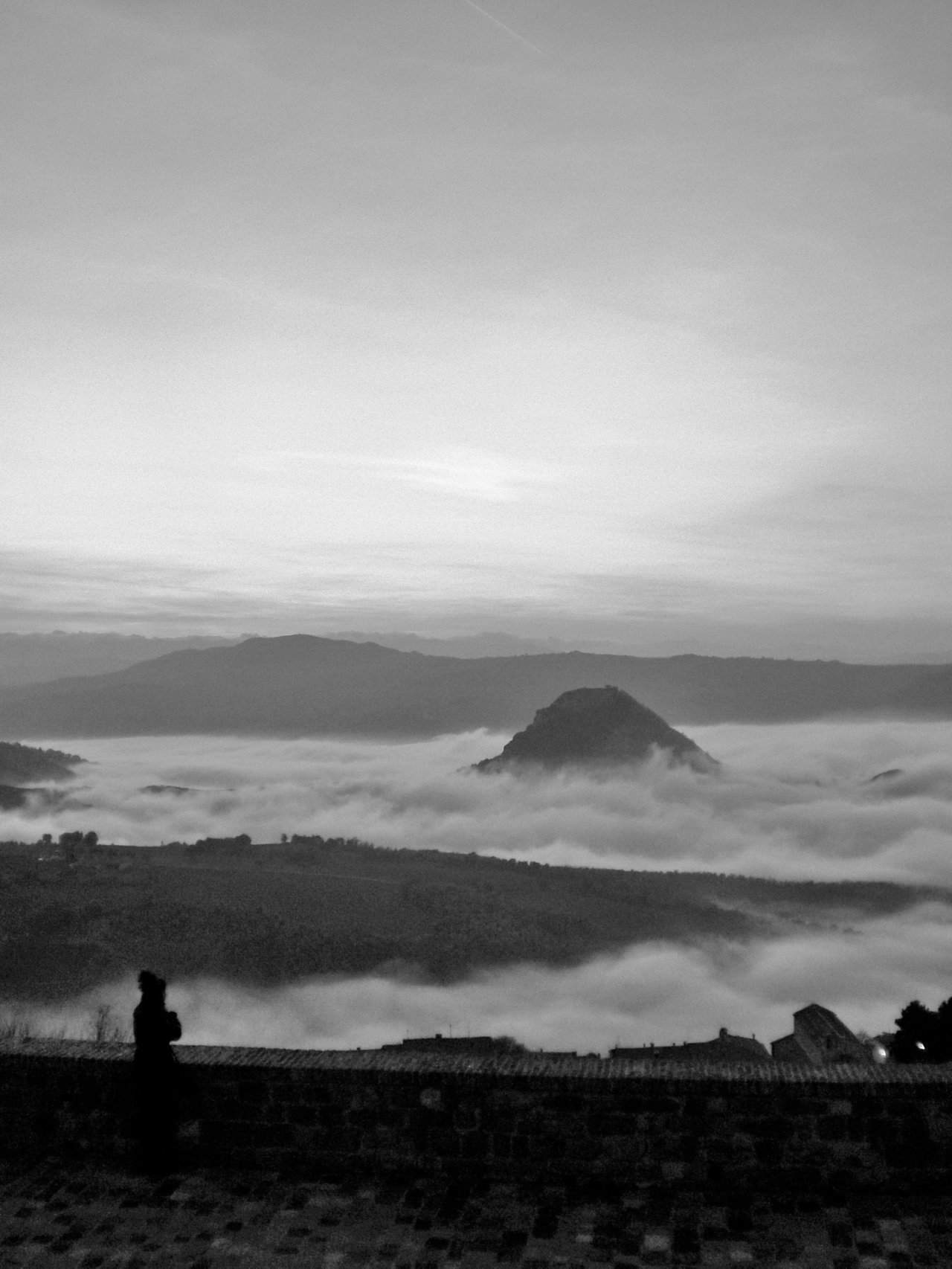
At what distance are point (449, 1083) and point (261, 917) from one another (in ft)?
323

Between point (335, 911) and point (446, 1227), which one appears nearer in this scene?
point (446, 1227)

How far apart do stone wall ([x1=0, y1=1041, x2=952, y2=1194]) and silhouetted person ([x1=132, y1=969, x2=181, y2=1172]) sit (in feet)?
0.48

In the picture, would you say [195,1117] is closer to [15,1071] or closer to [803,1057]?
[15,1071]

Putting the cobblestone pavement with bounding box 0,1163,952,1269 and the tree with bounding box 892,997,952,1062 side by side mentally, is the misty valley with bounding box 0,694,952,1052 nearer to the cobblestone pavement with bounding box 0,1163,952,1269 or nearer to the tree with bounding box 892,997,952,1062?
the tree with bounding box 892,997,952,1062

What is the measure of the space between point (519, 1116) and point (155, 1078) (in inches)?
115

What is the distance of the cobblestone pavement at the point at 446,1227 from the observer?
7.06 metres

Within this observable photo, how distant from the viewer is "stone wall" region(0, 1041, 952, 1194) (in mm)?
7562

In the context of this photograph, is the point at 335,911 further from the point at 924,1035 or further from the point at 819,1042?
the point at 924,1035

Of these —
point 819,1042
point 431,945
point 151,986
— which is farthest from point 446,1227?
point 431,945

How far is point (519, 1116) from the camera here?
8.03 metres

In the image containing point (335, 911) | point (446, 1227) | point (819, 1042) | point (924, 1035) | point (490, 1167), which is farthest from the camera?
point (335, 911)

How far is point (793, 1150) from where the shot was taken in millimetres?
7617

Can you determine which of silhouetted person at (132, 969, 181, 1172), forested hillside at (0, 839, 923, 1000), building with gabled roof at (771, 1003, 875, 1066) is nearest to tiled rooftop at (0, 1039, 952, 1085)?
silhouetted person at (132, 969, 181, 1172)

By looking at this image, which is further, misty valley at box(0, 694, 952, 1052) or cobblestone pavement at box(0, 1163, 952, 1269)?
misty valley at box(0, 694, 952, 1052)
